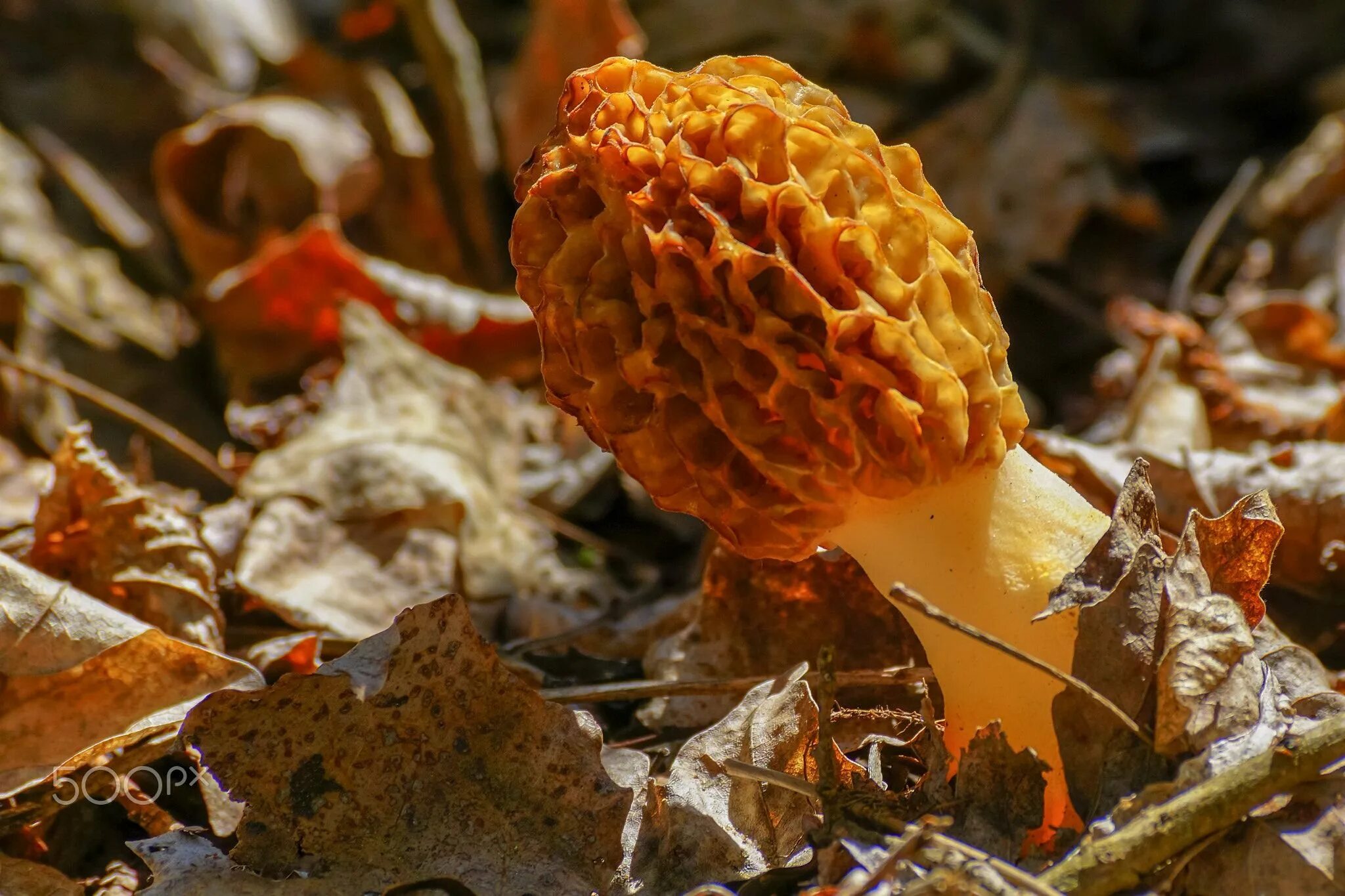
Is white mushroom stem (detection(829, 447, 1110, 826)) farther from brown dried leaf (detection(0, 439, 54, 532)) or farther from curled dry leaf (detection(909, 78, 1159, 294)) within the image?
curled dry leaf (detection(909, 78, 1159, 294))

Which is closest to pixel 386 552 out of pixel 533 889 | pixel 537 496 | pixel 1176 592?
pixel 537 496

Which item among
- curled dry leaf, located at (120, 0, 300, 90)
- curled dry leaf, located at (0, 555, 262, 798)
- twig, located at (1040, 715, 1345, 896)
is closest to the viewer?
twig, located at (1040, 715, 1345, 896)

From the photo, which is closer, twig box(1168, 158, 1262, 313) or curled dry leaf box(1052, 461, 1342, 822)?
curled dry leaf box(1052, 461, 1342, 822)

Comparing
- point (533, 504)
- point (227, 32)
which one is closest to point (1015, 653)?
point (533, 504)

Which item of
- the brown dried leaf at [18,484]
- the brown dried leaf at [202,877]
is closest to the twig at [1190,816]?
the brown dried leaf at [202,877]

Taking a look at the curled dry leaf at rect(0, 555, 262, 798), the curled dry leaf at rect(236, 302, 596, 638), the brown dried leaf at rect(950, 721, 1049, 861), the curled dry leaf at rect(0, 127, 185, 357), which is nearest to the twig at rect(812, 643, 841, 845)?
the brown dried leaf at rect(950, 721, 1049, 861)

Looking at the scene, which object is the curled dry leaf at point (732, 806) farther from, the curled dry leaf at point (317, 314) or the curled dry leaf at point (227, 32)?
the curled dry leaf at point (227, 32)

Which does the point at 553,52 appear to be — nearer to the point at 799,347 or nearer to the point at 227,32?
the point at 227,32
